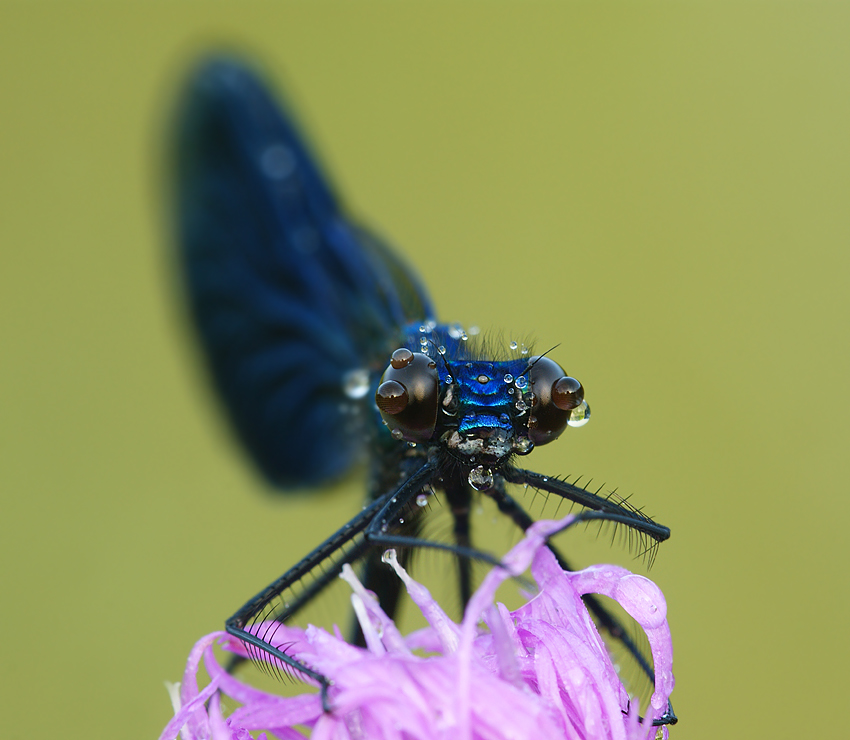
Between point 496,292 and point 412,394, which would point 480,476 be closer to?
point 412,394

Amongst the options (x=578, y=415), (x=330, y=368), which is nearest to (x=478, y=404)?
(x=578, y=415)

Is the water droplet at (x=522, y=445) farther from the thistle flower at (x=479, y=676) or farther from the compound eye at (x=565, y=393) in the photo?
the thistle flower at (x=479, y=676)

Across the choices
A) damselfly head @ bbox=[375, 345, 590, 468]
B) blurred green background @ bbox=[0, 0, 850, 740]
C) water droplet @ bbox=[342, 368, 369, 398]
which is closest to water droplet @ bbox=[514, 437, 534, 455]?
damselfly head @ bbox=[375, 345, 590, 468]

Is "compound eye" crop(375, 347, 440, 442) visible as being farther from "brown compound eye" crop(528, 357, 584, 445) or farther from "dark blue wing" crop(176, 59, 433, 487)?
"dark blue wing" crop(176, 59, 433, 487)

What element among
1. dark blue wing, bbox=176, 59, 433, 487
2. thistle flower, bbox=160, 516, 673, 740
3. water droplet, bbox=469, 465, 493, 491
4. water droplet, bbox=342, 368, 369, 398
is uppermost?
dark blue wing, bbox=176, 59, 433, 487

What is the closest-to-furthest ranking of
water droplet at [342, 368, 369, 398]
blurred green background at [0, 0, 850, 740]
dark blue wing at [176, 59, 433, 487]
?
water droplet at [342, 368, 369, 398] < dark blue wing at [176, 59, 433, 487] < blurred green background at [0, 0, 850, 740]

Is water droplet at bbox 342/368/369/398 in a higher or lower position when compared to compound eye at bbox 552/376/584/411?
higher

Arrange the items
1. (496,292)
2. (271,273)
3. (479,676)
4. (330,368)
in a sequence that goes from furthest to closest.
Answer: (496,292) → (271,273) → (330,368) → (479,676)

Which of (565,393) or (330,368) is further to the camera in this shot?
(330,368)

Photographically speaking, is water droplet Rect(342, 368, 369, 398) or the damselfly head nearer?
the damselfly head
